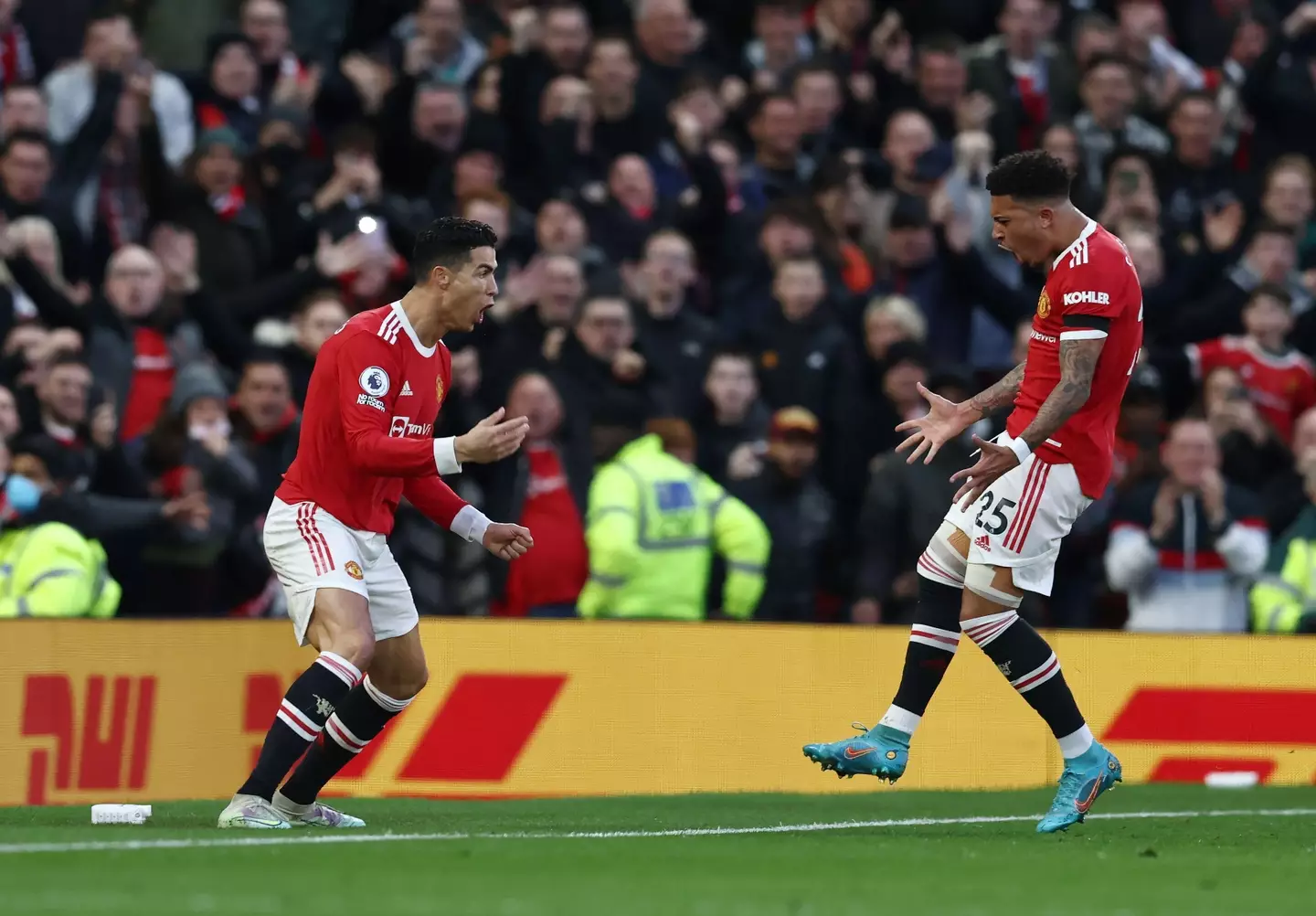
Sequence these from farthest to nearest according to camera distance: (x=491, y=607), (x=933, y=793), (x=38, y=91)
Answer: (x=38, y=91) < (x=491, y=607) < (x=933, y=793)

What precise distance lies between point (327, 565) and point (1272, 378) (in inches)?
325

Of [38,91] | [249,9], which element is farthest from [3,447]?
[249,9]

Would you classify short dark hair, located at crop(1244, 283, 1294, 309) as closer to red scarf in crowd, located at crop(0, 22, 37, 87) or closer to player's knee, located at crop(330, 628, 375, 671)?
player's knee, located at crop(330, 628, 375, 671)

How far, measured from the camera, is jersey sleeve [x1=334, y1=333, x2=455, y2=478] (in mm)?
9133

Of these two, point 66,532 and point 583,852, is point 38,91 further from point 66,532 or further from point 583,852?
point 583,852

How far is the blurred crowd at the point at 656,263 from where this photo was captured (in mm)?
13867

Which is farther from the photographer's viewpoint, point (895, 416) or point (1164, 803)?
point (895, 416)

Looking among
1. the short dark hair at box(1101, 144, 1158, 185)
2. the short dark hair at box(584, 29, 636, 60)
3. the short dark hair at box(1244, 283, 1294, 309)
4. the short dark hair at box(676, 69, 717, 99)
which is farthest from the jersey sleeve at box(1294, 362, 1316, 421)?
the short dark hair at box(584, 29, 636, 60)

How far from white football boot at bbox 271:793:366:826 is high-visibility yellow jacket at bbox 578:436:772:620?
3744 mm

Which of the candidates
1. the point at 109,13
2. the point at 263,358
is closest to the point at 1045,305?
the point at 263,358

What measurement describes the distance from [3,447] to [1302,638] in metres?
7.25

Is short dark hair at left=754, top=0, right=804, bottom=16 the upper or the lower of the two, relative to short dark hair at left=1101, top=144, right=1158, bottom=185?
upper

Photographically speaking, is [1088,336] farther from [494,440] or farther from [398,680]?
[398,680]

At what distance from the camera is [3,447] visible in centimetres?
1284
